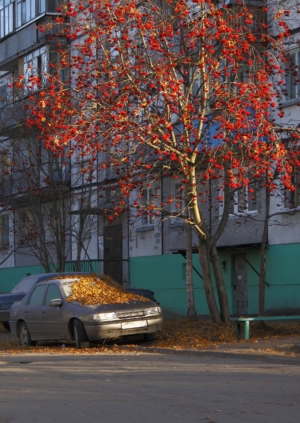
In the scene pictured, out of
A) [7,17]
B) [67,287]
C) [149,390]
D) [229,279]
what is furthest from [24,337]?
[7,17]

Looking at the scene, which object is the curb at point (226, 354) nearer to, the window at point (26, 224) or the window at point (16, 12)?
the window at point (26, 224)

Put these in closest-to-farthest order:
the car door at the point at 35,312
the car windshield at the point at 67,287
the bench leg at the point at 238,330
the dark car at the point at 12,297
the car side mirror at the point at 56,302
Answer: the bench leg at the point at 238,330 → the car side mirror at the point at 56,302 → the car windshield at the point at 67,287 → the car door at the point at 35,312 → the dark car at the point at 12,297

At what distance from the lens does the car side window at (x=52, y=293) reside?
1806 cm

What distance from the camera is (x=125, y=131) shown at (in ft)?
56.7

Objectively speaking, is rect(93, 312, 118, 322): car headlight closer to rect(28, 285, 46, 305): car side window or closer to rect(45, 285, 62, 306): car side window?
rect(45, 285, 62, 306): car side window

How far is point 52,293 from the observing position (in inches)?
721

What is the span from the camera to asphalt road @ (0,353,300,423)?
28.3 ft

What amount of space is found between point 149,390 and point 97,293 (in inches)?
295

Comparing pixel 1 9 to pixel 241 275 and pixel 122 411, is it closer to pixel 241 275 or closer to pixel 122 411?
pixel 241 275

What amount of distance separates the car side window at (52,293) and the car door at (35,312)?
0.19m

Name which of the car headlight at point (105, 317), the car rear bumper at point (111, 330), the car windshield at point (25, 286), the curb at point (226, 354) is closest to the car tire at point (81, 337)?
the car rear bumper at point (111, 330)

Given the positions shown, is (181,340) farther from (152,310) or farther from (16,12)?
(16,12)

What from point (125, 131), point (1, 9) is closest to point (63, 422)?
point (125, 131)

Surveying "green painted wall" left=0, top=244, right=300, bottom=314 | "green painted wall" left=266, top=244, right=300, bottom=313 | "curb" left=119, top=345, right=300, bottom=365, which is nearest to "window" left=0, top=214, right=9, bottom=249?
"green painted wall" left=0, top=244, right=300, bottom=314
